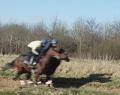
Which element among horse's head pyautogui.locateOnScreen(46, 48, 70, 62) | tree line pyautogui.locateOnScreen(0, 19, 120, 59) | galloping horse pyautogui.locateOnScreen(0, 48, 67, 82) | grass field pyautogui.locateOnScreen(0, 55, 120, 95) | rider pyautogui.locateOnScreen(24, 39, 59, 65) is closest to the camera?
grass field pyautogui.locateOnScreen(0, 55, 120, 95)

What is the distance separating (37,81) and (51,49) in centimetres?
141

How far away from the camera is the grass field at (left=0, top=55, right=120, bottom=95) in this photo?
47.7ft

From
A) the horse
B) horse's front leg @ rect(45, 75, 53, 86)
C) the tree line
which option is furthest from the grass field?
the tree line

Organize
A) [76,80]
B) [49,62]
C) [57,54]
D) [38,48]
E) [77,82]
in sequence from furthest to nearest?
[76,80]
[77,82]
[38,48]
[49,62]
[57,54]

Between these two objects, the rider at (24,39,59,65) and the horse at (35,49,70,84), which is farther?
the rider at (24,39,59,65)

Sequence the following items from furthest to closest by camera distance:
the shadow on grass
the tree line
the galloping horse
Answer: the tree line < the shadow on grass < the galloping horse

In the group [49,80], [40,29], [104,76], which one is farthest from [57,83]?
[40,29]

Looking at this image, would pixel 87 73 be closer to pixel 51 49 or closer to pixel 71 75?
pixel 71 75

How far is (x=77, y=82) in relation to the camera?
58.6 ft

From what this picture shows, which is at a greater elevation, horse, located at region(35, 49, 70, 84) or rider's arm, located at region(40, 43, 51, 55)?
rider's arm, located at region(40, 43, 51, 55)

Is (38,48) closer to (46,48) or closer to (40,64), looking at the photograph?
(46,48)

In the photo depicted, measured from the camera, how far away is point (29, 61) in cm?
1619

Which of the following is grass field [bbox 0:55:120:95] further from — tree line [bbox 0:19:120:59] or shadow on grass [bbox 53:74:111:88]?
tree line [bbox 0:19:120:59]

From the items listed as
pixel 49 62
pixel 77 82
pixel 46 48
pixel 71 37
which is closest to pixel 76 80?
pixel 77 82
